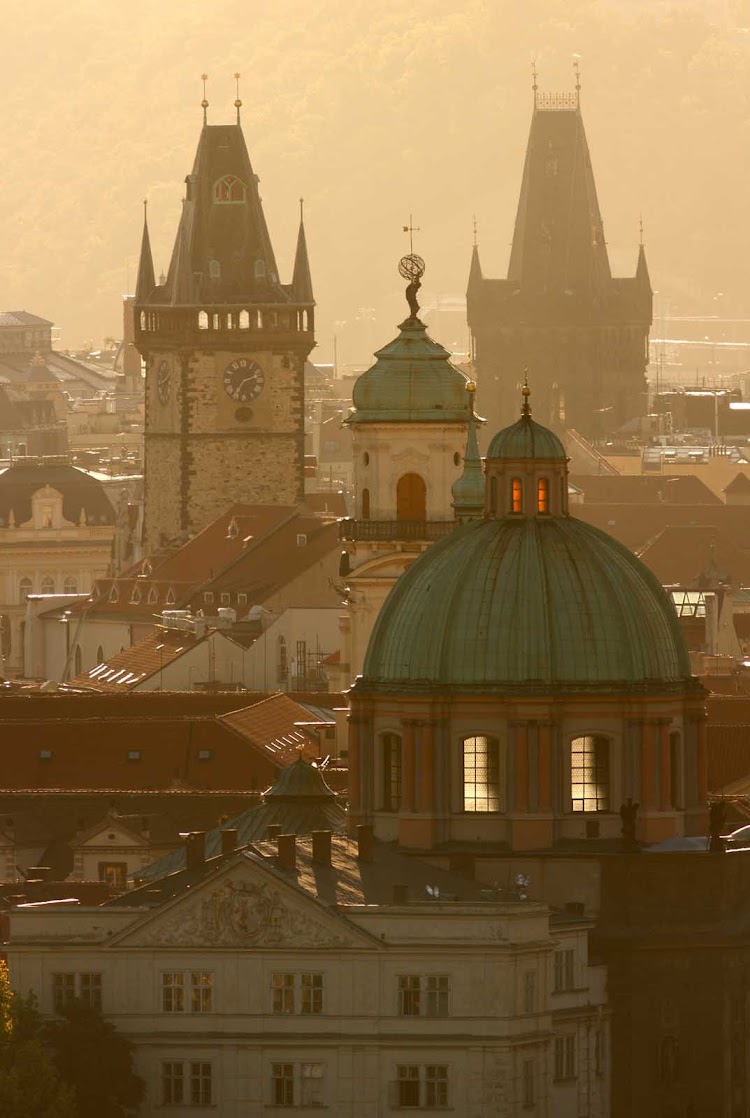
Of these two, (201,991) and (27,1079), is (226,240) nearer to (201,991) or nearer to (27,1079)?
(201,991)

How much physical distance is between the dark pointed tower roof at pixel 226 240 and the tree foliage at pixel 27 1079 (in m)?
94.6

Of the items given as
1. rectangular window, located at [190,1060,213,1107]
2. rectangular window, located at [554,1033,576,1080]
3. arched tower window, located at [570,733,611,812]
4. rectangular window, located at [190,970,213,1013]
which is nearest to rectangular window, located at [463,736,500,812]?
arched tower window, located at [570,733,611,812]

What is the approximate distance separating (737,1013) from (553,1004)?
5.83 meters

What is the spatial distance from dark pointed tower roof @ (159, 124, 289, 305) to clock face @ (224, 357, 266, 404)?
1.97 metres

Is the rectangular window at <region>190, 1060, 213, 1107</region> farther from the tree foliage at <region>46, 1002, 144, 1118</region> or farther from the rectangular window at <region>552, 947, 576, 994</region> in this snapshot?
the rectangular window at <region>552, 947, 576, 994</region>

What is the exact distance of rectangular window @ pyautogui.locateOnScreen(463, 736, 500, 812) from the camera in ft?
347

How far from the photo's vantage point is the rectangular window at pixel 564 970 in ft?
332

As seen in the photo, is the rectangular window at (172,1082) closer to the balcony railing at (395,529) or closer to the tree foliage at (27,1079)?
the tree foliage at (27,1079)

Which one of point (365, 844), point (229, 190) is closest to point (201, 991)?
point (365, 844)

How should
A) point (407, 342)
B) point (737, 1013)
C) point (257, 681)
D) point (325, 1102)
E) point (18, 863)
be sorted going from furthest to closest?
point (257, 681), point (407, 342), point (18, 863), point (737, 1013), point (325, 1102)

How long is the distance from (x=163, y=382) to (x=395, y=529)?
61.7m

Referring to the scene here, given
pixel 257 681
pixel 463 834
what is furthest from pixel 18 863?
pixel 257 681

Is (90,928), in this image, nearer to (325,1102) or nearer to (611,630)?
(325,1102)

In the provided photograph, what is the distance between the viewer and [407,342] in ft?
438
